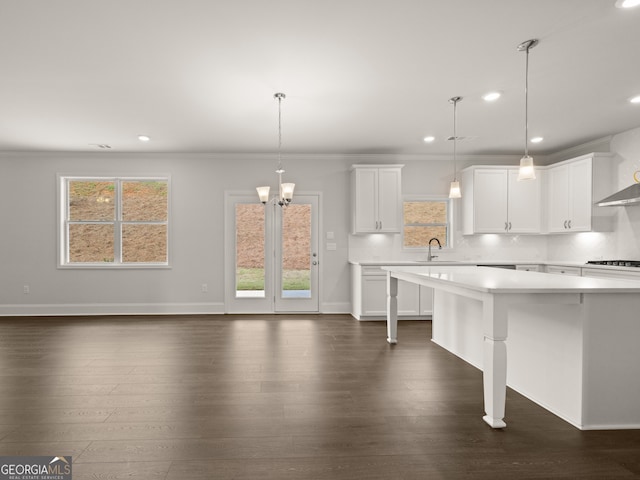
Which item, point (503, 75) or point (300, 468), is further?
point (503, 75)

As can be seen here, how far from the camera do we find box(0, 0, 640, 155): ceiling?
8.70 feet

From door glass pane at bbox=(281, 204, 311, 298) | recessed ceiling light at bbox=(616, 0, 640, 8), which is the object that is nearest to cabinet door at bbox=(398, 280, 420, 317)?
door glass pane at bbox=(281, 204, 311, 298)

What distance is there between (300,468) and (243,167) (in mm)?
5404

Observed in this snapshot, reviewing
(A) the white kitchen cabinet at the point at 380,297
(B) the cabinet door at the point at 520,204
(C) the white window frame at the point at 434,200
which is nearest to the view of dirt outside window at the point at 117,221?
(A) the white kitchen cabinet at the point at 380,297

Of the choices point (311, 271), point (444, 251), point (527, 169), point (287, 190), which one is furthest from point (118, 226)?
point (527, 169)

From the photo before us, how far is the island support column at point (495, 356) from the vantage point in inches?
99.7

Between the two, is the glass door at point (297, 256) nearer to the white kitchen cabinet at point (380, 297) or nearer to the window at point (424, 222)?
the white kitchen cabinet at point (380, 297)

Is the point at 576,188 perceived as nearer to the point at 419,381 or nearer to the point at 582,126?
the point at 582,126

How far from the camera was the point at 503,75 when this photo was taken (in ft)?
11.9

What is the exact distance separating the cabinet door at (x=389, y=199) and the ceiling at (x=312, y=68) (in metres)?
0.96

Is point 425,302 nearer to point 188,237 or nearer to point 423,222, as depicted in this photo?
point 423,222

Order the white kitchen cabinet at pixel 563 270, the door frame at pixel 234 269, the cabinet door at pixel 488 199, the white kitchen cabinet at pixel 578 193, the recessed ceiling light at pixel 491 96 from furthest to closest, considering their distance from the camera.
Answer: the door frame at pixel 234 269, the cabinet door at pixel 488 199, the white kitchen cabinet at pixel 578 193, the white kitchen cabinet at pixel 563 270, the recessed ceiling light at pixel 491 96

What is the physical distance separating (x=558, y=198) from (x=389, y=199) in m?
2.52

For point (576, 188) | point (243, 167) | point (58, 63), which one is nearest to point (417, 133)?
point (576, 188)
